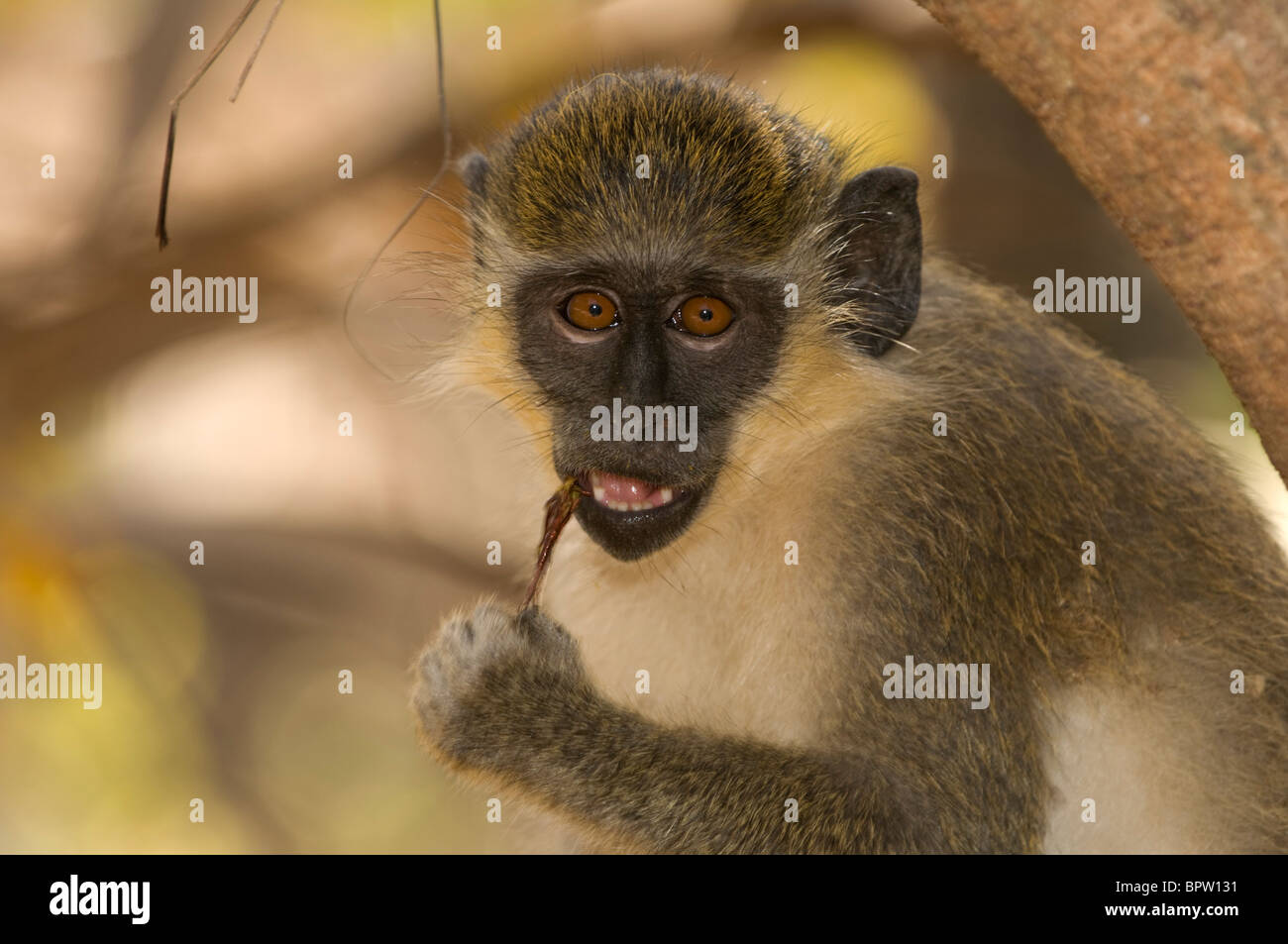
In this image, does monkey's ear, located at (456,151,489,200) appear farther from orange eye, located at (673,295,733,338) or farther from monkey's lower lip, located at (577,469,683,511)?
monkey's lower lip, located at (577,469,683,511)

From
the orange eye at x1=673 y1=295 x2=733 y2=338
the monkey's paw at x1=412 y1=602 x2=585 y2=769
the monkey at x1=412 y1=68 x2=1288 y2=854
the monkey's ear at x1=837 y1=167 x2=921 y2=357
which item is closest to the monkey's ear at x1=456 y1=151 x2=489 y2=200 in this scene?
the monkey at x1=412 y1=68 x2=1288 y2=854

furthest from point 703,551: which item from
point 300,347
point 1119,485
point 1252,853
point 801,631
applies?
point 300,347

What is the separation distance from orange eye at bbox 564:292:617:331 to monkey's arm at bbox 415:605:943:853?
78cm

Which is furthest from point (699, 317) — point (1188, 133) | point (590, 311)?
point (1188, 133)

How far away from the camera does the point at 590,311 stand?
391 centimetres

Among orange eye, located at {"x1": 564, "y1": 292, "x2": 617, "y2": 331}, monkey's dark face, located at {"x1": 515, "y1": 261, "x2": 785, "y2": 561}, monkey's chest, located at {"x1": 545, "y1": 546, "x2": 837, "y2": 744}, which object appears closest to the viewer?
monkey's dark face, located at {"x1": 515, "y1": 261, "x2": 785, "y2": 561}

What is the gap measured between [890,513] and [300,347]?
4263mm

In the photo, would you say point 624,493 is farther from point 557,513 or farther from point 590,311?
point 590,311

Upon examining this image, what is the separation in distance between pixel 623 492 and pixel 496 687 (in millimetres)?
603

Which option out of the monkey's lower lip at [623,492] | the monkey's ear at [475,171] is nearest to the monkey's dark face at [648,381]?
the monkey's lower lip at [623,492]

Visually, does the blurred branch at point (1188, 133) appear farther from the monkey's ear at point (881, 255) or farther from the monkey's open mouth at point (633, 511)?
the monkey's open mouth at point (633, 511)

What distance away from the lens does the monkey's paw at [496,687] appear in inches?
149

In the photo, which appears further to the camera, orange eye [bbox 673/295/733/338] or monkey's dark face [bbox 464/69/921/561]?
orange eye [bbox 673/295/733/338]

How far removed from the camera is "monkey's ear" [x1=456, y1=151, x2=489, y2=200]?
4402mm
